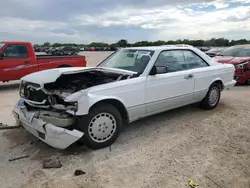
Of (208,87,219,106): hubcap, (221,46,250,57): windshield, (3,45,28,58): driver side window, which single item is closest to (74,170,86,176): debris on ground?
(208,87,219,106): hubcap

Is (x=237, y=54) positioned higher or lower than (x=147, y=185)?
higher

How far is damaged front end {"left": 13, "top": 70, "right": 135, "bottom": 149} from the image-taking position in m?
3.55

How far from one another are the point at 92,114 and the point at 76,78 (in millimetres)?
1070

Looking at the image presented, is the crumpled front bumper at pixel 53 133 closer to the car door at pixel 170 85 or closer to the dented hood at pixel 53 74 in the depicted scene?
the dented hood at pixel 53 74

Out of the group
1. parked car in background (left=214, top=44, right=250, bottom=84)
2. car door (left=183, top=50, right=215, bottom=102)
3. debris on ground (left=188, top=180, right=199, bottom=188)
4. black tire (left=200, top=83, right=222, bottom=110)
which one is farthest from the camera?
parked car in background (left=214, top=44, right=250, bottom=84)

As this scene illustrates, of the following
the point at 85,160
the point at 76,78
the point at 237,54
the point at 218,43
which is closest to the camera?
the point at 85,160

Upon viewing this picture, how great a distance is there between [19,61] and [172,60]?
254 inches

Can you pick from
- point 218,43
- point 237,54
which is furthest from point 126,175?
point 218,43

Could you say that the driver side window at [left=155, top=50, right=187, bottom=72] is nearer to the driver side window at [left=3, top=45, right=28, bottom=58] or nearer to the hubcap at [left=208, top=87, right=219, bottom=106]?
the hubcap at [left=208, top=87, right=219, bottom=106]

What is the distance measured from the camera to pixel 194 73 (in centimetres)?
527

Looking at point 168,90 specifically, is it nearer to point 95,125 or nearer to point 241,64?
point 95,125


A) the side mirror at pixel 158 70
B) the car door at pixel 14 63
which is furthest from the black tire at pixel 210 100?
the car door at pixel 14 63

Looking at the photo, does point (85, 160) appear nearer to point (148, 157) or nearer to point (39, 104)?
point (148, 157)

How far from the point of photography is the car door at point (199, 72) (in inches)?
211
